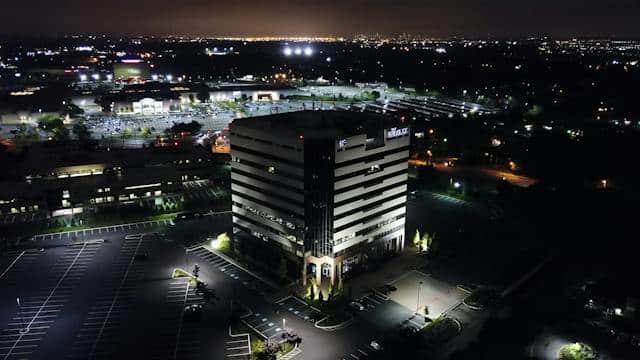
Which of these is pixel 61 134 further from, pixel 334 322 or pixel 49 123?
pixel 334 322

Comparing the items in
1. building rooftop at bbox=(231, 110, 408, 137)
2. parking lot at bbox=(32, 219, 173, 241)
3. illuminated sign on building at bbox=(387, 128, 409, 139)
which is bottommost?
parking lot at bbox=(32, 219, 173, 241)

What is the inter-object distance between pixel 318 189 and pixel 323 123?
790cm

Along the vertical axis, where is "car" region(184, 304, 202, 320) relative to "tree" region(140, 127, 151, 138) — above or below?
below

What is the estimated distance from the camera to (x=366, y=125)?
50.1 metres

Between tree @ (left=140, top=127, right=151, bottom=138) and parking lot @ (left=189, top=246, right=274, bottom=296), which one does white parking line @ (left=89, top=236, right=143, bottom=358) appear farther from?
tree @ (left=140, top=127, right=151, bottom=138)

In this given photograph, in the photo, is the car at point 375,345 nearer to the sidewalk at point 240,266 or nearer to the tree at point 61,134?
the sidewalk at point 240,266

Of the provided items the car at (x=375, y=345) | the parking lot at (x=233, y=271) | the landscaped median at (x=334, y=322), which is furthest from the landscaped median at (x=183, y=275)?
the car at (x=375, y=345)

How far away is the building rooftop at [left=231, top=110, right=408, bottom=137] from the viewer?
47256mm

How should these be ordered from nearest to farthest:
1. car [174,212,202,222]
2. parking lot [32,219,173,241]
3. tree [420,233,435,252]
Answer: tree [420,233,435,252] → parking lot [32,219,173,241] → car [174,212,202,222]

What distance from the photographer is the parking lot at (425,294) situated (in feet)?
150

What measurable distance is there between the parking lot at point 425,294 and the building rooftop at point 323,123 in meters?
15.1

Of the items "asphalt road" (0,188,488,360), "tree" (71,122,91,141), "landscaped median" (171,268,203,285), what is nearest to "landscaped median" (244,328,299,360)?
"asphalt road" (0,188,488,360)

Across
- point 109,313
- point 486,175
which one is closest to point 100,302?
point 109,313

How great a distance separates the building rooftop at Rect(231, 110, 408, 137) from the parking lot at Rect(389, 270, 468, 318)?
15062 millimetres
